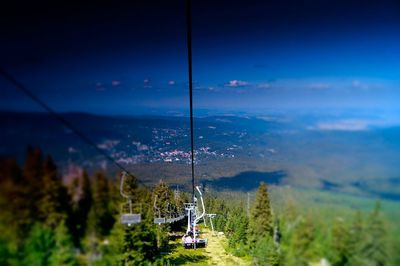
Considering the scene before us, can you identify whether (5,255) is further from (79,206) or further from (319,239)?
(319,239)

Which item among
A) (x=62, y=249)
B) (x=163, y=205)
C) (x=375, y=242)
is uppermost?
(x=375, y=242)

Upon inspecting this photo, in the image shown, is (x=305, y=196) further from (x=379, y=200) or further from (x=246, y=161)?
(x=246, y=161)

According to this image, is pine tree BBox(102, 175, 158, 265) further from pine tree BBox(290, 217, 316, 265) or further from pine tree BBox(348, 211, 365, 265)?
pine tree BBox(348, 211, 365, 265)

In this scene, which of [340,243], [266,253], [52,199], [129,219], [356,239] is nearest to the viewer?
[52,199]

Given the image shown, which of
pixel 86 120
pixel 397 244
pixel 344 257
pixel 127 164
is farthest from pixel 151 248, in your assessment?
pixel 397 244

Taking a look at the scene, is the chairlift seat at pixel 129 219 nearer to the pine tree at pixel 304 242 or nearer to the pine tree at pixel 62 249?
the pine tree at pixel 62 249

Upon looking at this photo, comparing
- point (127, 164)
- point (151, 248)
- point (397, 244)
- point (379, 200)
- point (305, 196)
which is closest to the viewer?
point (397, 244)

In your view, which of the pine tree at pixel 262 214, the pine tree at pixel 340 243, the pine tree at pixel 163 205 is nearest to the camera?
the pine tree at pixel 340 243

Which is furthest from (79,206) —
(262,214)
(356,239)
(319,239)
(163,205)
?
(163,205)

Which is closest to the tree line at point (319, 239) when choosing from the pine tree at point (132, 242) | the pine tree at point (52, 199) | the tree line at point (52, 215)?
the pine tree at point (132, 242)
